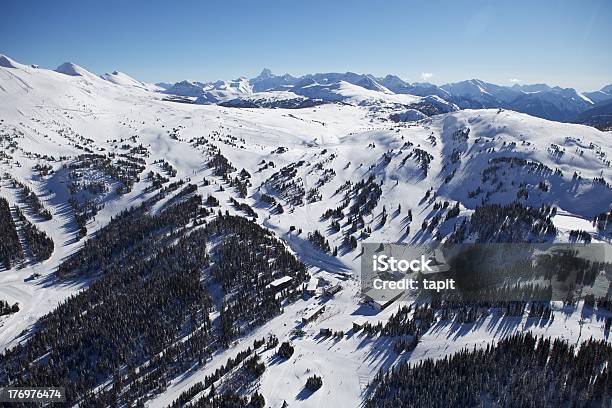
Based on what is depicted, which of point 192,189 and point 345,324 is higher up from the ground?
point 192,189

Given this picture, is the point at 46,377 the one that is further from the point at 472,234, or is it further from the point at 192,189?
the point at 472,234

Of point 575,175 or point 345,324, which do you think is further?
point 575,175

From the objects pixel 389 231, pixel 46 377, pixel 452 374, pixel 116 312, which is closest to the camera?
pixel 452 374

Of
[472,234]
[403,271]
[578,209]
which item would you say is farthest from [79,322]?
[578,209]

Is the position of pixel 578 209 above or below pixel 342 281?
above

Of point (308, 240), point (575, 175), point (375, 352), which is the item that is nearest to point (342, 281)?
point (308, 240)

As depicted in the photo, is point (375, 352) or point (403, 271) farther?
point (403, 271)

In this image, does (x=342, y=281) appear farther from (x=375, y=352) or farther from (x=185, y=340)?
(x=185, y=340)

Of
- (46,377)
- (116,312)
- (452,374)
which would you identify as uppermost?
(452,374)

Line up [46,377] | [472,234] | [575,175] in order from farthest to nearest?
[575,175] → [472,234] → [46,377]

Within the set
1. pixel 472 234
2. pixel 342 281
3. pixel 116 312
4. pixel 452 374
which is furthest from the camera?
pixel 472 234
